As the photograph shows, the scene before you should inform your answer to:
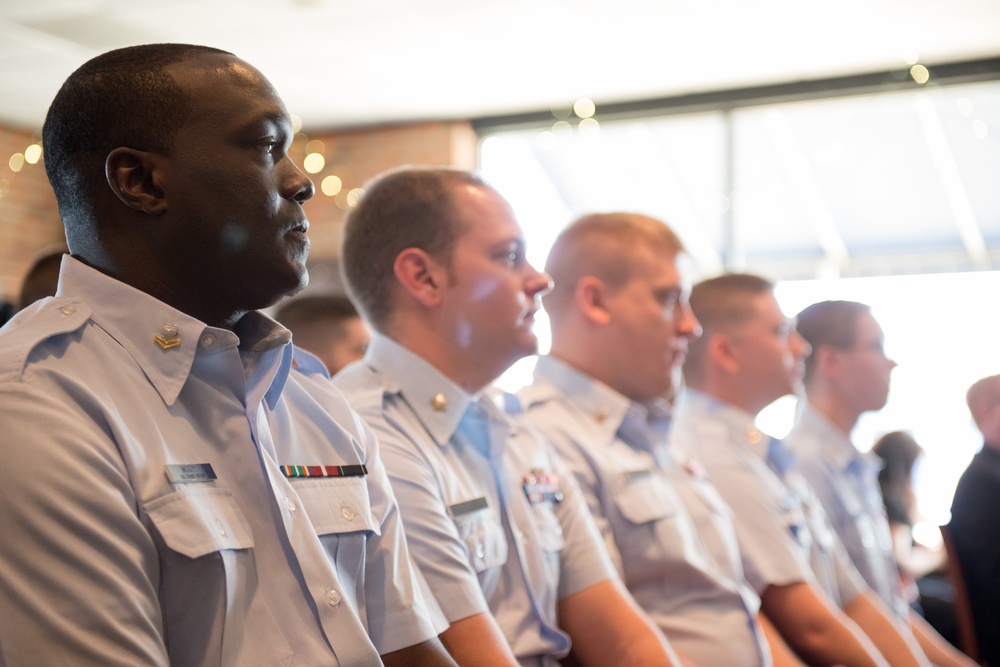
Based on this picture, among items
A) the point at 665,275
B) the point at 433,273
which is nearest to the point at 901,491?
the point at 665,275

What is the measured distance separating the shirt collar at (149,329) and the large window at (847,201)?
3863 millimetres

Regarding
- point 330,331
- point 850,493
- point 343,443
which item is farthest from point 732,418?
point 343,443

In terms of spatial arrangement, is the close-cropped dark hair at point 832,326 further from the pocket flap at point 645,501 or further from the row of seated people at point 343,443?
the pocket flap at point 645,501

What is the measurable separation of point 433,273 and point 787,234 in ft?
14.4

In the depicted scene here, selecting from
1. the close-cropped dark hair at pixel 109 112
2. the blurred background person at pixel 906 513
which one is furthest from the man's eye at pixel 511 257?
the blurred background person at pixel 906 513

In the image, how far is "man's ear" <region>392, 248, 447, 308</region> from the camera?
69.3 inches

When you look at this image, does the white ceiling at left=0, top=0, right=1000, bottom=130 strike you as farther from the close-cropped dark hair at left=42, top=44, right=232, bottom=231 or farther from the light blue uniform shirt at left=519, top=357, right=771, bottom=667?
the close-cropped dark hair at left=42, top=44, right=232, bottom=231

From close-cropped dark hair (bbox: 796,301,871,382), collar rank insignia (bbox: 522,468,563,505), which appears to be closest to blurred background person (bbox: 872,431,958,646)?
close-cropped dark hair (bbox: 796,301,871,382)

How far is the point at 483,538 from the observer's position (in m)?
1.58

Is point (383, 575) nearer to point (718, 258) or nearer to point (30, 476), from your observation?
point (30, 476)

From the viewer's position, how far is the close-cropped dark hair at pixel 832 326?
11.2 feet

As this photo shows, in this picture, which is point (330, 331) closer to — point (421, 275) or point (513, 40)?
point (421, 275)

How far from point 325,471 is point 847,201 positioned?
5092 millimetres

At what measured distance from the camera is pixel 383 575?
1213 millimetres
